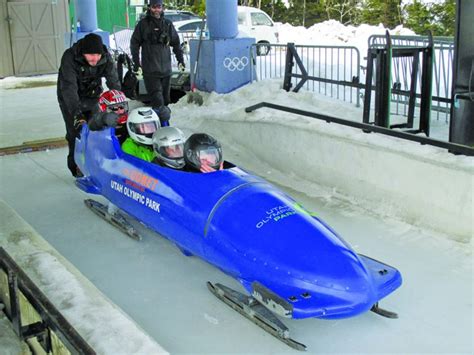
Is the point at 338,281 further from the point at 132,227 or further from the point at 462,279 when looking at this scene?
the point at 132,227

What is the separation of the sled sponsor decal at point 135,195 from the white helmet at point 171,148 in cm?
22

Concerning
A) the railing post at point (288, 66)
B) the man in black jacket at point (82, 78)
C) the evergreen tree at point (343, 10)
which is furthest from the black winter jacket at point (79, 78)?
the evergreen tree at point (343, 10)

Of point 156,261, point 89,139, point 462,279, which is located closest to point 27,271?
point 156,261

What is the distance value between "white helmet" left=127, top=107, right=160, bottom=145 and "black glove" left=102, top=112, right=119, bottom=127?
0.15 m

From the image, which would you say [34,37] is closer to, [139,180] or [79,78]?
[79,78]

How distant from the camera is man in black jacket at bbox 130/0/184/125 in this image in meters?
6.52

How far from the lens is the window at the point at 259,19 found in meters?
15.7

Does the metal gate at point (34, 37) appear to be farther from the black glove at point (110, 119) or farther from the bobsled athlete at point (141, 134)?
the bobsled athlete at point (141, 134)

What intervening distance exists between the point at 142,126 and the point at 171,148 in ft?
1.66

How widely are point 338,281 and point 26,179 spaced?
353 centimetres

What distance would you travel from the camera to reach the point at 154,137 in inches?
133

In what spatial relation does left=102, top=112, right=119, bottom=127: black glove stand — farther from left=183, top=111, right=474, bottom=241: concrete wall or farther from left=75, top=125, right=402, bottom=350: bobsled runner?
left=183, top=111, right=474, bottom=241: concrete wall

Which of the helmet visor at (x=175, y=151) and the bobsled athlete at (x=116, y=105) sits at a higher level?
the bobsled athlete at (x=116, y=105)

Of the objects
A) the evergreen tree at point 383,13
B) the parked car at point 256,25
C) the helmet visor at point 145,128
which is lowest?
the helmet visor at point 145,128
